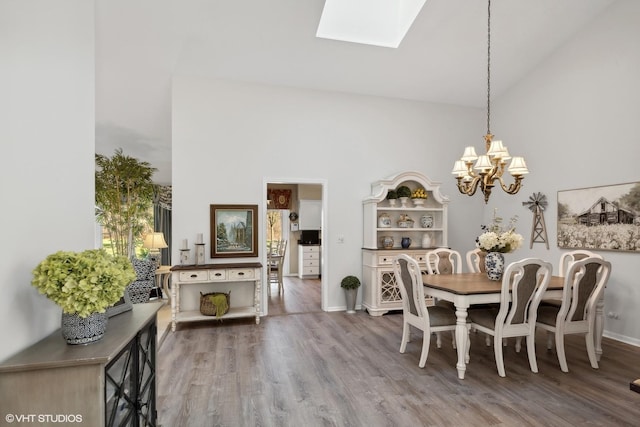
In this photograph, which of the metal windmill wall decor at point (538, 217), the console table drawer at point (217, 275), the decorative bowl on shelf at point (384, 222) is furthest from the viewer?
the decorative bowl on shelf at point (384, 222)

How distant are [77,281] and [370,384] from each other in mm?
2446

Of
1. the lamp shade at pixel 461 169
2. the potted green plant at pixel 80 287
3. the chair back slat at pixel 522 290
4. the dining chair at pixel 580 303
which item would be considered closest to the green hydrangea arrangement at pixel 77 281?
the potted green plant at pixel 80 287

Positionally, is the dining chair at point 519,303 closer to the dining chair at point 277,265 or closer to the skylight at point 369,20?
the skylight at point 369,20

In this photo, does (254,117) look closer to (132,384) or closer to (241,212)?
(241,212)

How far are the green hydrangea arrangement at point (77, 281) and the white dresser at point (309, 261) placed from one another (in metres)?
7.58

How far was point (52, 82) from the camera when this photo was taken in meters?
1.60

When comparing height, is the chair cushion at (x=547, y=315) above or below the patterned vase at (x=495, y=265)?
below

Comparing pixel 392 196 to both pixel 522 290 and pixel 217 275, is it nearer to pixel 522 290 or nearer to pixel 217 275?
pixel 522 290

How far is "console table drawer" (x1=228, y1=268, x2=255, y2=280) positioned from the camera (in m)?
4.80

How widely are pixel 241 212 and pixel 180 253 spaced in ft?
3.28

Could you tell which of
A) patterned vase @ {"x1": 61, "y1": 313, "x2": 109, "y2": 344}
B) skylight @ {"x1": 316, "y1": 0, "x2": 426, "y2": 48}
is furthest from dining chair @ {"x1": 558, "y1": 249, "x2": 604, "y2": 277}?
patterned vase @ {"x1": 61, "y1": 313, "x2": 109, "y2": 344}

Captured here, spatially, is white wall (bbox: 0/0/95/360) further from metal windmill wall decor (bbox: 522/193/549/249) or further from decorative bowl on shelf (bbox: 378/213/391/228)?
metal windmill wall decor (bbox: 522/193/549/249)

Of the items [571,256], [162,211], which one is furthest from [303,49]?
[162,211]

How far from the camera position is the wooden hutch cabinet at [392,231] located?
541 centimetres
